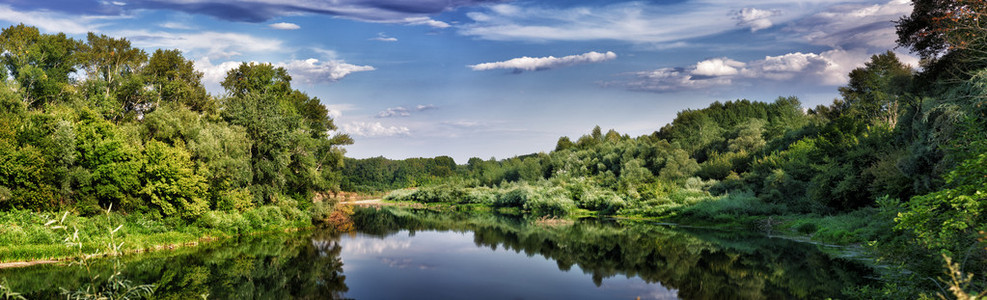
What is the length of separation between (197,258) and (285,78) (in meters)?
28.1

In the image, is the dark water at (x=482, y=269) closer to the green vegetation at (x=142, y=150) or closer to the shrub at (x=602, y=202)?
the green vegetation at (x=142, y=150)

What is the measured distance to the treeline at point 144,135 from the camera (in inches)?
1101

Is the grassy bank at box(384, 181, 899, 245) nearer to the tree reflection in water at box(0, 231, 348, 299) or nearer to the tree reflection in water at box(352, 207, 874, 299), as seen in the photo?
the tree reflection in water at box(352, 207, 874, 299)

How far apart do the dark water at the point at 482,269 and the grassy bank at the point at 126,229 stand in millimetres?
1444

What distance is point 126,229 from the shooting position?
2864 centimetres

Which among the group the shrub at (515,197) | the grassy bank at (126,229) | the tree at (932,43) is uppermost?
the tree at (932,43)

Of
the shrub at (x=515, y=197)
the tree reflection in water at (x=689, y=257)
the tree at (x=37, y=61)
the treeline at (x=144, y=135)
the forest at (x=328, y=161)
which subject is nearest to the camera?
the forest at (x=328, y=161)

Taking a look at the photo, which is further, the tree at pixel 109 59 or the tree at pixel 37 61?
the tree at pixel 109 59

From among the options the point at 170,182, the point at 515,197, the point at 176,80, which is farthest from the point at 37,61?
the point at 515,197

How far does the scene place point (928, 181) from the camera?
23.2 metres

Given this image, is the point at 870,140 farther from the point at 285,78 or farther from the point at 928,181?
the point at 285,78

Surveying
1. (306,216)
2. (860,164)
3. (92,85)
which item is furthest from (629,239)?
(92,85)

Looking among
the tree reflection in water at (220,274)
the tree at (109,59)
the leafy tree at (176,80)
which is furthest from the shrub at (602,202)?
the tree at (109,59)

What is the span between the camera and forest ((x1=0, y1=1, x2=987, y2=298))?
15.3 meters
